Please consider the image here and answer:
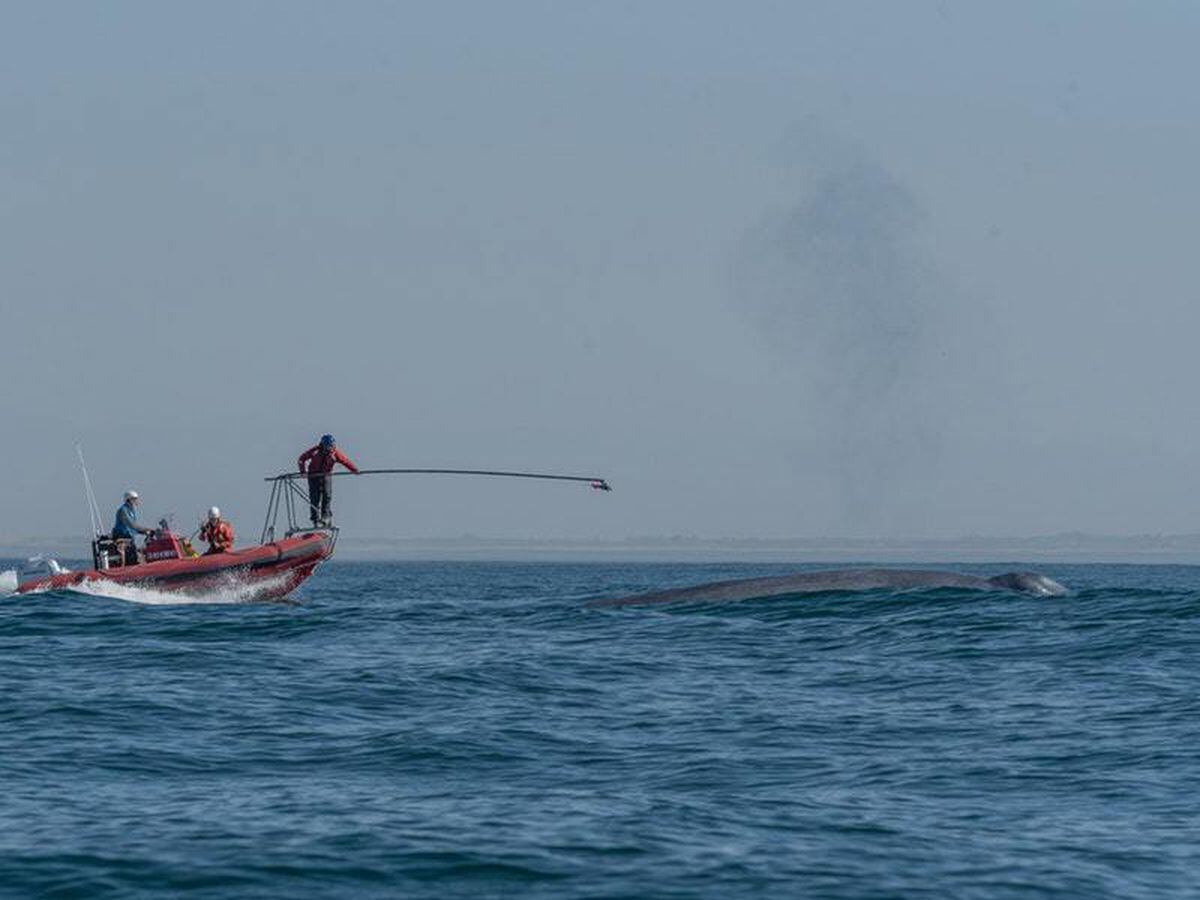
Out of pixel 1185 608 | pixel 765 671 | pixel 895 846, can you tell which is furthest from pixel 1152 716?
pixel 1185 608

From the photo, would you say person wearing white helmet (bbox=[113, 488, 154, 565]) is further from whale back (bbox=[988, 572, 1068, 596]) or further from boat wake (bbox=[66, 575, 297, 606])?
whale back (bbox=[988, 572, 1068, 596])

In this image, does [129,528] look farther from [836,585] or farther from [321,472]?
[836,585]

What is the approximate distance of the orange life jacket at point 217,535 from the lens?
1693 inches

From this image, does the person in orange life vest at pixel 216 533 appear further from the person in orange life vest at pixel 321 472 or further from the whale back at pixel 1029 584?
the whale back at pixel 1029 584

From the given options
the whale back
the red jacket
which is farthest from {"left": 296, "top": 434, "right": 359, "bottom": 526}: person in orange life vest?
the whale back

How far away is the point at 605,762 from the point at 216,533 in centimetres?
2682

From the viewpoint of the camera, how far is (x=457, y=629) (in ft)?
114

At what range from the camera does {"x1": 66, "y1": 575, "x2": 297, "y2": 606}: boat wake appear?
132ft

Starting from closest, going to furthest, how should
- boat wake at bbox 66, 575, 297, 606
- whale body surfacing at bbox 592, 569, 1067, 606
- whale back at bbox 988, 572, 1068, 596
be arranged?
1. whale body surfacing at bbox 592, 569, 1067, 606
2. boat wake at bbox 66, 575, 297, 606
3. whale back at bbox 988, 572, 1068, 596

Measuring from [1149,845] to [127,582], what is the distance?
30.4 meters

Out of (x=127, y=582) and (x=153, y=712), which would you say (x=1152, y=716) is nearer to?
(x=153, y=712)

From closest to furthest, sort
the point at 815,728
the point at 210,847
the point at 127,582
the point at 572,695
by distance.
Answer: the point at 210,847
the point at 815,728
the point at 572,695
the point at 127,582

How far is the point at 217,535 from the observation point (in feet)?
141

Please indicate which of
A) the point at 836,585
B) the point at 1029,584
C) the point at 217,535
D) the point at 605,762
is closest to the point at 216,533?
the point at 217,535
